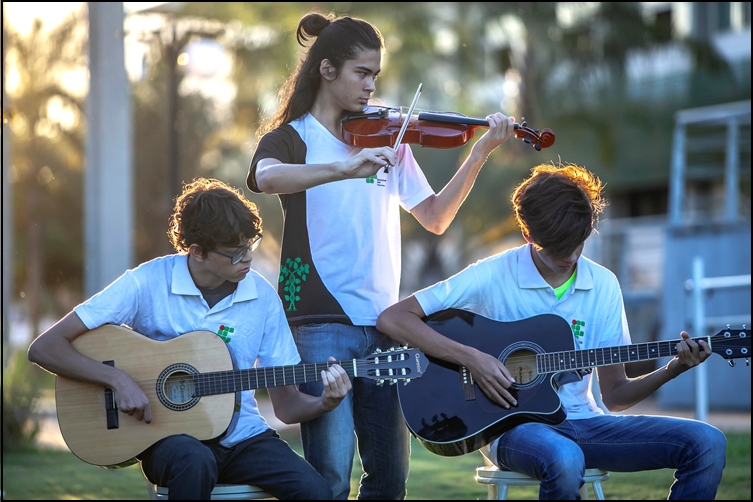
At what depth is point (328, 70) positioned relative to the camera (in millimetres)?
3291

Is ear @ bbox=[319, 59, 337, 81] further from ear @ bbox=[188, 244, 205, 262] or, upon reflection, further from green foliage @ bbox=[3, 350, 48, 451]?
green foliage @ bbox=[3, 350, 48, 451]

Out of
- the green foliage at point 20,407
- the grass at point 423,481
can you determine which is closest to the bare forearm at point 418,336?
the grass at point 423,481

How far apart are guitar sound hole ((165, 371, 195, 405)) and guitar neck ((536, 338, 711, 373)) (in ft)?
3.89

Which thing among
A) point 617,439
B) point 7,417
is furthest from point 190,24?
point 617,439

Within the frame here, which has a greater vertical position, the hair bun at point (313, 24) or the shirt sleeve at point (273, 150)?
the hair bun at point (313, 24)

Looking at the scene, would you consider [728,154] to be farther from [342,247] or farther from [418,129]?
[342,247]

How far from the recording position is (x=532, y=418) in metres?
3.09

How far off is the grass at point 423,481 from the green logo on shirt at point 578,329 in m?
1.63

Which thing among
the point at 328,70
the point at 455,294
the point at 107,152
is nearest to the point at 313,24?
the point at 328,70

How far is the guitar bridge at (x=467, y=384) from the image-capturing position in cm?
315

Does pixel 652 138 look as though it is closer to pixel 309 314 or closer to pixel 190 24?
pixel 190 24

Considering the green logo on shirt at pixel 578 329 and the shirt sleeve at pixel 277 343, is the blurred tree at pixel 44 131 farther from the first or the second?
the green logo on shirt at pixel 578 329

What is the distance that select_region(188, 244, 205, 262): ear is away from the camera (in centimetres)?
321

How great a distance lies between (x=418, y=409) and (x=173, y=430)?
2.72 ft
